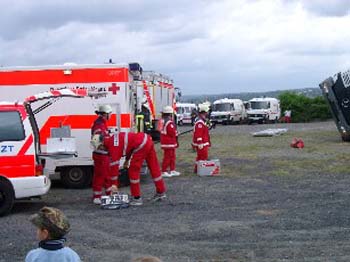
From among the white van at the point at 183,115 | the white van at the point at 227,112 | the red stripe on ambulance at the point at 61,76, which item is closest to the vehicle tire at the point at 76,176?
the red stripe on ambulance at the point at 61,76

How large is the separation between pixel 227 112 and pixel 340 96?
91.4 ft

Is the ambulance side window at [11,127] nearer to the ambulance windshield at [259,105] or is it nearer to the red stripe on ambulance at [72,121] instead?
the red stripe on ambulance at [72,121]

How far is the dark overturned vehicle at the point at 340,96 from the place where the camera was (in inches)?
979

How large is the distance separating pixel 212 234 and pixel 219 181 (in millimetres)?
5877

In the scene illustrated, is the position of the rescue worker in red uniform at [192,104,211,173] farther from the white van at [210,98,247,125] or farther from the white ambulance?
the white van at [210,98,247,125]

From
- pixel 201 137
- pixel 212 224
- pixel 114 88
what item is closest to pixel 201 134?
pixel 201 137

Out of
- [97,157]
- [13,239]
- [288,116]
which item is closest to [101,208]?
[97,157]

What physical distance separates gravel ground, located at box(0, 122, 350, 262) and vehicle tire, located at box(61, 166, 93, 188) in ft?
0.95

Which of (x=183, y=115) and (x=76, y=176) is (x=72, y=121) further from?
(x=183, y=115)

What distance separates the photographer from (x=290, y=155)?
21.0 m

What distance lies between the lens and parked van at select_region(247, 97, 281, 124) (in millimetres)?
52562

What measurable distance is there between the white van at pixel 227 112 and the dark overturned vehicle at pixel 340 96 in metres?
26.5

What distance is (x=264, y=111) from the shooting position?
172ft

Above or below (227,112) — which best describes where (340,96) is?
above
